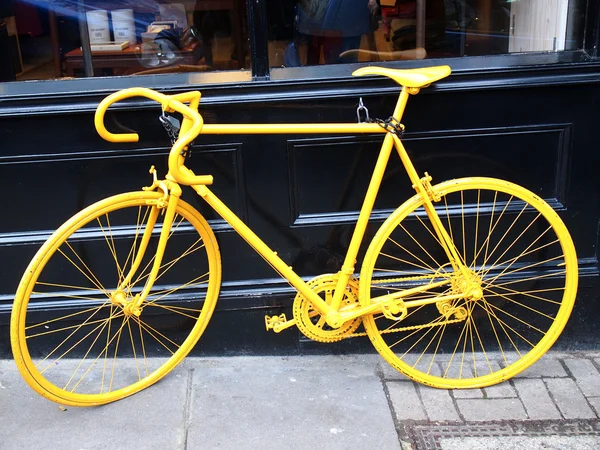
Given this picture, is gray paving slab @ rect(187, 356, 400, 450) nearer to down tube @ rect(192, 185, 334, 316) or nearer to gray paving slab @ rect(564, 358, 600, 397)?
down tube @ rect(192, 185, 334, 316)

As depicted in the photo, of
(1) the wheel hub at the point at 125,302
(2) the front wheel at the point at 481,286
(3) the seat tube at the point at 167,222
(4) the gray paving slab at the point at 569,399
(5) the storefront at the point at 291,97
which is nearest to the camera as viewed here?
Answer: (3) the seat tube at the point at 167,222

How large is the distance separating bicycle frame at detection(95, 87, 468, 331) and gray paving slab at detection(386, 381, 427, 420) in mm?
455

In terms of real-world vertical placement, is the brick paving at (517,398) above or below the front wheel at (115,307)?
below

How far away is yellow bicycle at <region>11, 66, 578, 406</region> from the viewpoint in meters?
3.27

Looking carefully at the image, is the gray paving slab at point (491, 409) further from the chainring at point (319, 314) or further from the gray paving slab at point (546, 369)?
the chainring at point (319, 314)

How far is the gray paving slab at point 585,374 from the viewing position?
11.2ft

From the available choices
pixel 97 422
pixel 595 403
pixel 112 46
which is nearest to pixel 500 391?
pixel 595 403

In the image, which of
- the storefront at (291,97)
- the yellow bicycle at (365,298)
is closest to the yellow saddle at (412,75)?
the storefront at (291,97)

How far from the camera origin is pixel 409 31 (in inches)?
135

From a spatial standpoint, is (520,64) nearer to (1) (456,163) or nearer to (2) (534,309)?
(1) (456,163)

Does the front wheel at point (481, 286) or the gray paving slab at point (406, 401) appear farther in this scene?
the front wheel at point (481, 286)

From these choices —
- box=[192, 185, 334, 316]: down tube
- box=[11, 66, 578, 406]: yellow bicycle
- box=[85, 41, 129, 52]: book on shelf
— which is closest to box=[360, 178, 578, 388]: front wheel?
box=[11, 66, 578, 406]: yellow bicycle

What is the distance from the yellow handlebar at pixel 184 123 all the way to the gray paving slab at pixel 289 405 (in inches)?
43.8

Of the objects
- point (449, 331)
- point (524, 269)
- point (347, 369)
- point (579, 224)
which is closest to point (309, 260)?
point (347, 369)
